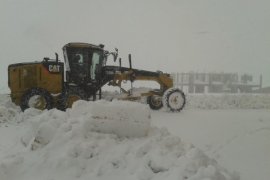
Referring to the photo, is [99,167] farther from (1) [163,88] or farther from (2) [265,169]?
(1) [163,88]

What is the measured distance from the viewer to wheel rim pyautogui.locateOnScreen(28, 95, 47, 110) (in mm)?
14562

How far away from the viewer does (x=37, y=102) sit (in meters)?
14.7

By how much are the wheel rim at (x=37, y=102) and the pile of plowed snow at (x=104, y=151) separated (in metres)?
6.65

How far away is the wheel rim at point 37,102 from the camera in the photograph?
573 inches

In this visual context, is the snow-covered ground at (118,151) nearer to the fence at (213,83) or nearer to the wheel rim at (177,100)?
the wheel rim at (177,100)

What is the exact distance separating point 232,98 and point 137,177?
1690cm

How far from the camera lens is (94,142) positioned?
22.8 ft

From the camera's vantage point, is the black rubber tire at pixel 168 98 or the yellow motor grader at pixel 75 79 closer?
the yellow motor grader at pixel 75 79

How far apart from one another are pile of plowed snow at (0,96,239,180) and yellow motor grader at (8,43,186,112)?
22.1 feet

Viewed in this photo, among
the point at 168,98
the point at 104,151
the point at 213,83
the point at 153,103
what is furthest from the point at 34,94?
the point at 213,83

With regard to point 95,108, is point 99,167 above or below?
below

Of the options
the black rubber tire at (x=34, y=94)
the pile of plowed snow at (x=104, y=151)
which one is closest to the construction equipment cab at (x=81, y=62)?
the black rubber tire at (x=34, y=94)

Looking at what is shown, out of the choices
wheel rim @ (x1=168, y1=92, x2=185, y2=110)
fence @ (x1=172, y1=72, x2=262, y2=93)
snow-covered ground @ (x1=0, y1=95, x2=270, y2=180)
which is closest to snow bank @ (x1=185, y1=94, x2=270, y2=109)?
wheel rim @ (x1=168, y1=92, x2=185, y2=110)

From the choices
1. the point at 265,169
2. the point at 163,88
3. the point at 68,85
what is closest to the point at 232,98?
the point at 163,88
